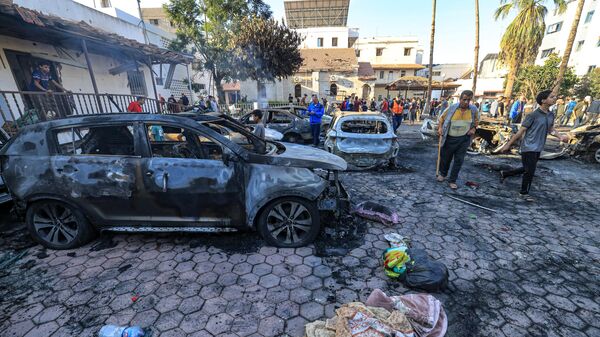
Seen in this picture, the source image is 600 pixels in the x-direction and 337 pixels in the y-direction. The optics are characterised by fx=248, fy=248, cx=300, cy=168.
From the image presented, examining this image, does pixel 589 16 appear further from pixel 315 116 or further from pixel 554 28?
pixel 315 116

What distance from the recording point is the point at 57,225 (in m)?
3.29

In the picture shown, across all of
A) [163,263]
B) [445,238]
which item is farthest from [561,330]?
[163,263]

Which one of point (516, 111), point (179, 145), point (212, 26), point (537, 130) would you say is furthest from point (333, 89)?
point (179, 145)

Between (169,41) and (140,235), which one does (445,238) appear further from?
(169,41)

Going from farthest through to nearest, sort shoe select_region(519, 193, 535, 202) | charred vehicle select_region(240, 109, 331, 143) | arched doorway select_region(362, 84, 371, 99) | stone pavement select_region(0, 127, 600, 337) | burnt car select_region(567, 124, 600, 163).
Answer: arched doorway select_region(362, 84, 371, 99), charred vehicle select_region(240, 109, 331, 143), burnt car select_region(567, 124, 600, 163), shoe select_region(519, 193, 535, 202), stone pavement select_region(0, 127, 600, 337)

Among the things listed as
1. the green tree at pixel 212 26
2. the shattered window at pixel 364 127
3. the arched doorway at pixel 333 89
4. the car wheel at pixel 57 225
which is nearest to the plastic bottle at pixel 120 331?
the car wheel at pixel 57 225

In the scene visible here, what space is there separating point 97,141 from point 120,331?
2.51 metres

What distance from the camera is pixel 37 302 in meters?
2.49

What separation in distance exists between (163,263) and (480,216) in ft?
16.2

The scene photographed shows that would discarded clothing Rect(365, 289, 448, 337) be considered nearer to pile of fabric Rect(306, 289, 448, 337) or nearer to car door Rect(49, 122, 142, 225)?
pile of fabric Rect(306, 289, 448, 337)

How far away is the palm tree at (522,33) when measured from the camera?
705 inches

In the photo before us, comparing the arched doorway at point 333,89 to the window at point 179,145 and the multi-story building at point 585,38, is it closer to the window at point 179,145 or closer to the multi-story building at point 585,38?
the multi-story building at point 585,38

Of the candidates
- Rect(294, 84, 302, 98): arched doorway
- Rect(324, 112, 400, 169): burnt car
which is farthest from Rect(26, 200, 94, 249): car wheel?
Rect(294, 84, 302, 98): arched doorway

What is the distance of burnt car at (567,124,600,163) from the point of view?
7.44 m
